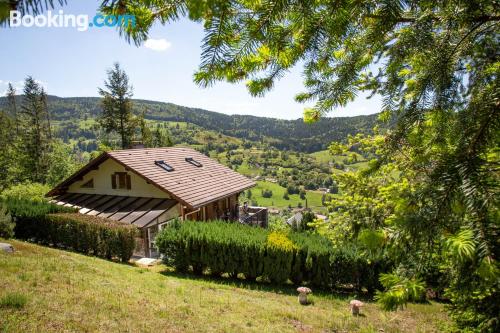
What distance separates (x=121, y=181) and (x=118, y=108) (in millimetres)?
18031

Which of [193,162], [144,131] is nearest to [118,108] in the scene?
[144,131]

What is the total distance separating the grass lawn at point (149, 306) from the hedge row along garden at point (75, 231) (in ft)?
8.47

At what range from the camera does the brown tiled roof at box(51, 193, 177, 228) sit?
17.0 m

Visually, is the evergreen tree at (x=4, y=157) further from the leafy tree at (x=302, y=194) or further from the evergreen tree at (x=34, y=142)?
the leafy tree at (x=302, y=194)

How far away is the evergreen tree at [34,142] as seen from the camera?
38656mm

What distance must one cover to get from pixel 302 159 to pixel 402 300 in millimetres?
149250

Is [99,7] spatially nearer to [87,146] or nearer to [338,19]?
[338,19]

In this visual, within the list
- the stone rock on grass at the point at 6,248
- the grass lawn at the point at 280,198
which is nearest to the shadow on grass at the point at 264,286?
the stone rock on grass at the point at 6,248

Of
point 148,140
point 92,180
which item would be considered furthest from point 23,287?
point 148,140

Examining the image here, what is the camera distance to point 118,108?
117 feet

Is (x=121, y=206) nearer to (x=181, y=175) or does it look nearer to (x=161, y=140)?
(x=181, y=175)

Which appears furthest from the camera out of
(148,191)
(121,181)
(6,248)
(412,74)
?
(121,181)

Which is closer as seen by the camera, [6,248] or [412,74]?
[412,74]

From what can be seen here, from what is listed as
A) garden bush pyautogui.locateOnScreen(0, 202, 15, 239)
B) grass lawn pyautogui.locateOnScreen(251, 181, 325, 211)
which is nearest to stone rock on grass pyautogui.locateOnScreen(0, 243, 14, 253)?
garden bush pyautogui.locateOnScreen(0, 202, 15, 239)
